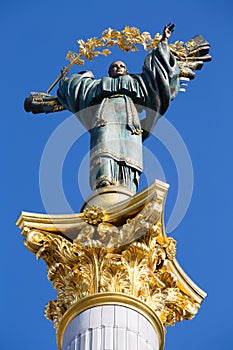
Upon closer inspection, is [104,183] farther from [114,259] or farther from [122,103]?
[122,103]

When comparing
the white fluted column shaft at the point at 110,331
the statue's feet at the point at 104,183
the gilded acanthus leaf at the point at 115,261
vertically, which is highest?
the statue's feet at the point at 104,183

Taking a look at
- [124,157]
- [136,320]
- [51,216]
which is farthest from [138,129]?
[136,320]

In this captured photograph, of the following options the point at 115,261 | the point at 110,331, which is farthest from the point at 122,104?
the point at 110,331

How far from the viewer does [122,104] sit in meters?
36.3

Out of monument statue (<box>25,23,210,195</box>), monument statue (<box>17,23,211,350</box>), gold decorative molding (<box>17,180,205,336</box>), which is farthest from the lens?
monument statue (<box>25,23,210,195</box>)

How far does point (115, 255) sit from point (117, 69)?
724 centimetres

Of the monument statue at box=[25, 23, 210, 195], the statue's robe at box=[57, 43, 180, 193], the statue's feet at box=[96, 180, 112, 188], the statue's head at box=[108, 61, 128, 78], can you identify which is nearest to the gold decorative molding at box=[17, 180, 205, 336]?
the statue's feet at box=[96, 180, 112, 188]

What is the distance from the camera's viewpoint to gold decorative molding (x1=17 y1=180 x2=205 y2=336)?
102 feet

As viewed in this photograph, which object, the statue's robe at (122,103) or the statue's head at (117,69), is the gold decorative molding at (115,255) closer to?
the statue's robe at (122,103)

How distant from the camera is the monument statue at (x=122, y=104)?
34594 millimetres

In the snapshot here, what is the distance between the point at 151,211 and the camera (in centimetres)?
3120

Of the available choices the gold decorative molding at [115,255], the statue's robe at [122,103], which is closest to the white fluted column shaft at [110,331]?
the gold decorative molding at [115,255]

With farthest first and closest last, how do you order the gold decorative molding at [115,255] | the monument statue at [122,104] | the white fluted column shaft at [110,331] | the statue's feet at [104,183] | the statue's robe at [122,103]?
1. the statue's robe at [122,103]
2. the monument statue at [122,104]
3. the statue's feet at [104,183]
4. the gold decorative molding at [115,255]
5. the white fluted column shaft at [110,331]

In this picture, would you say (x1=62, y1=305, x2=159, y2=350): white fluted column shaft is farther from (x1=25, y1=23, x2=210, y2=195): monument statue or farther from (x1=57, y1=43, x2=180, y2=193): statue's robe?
(x1=57, y1=43, x2=180, y2=193): statue's robe
